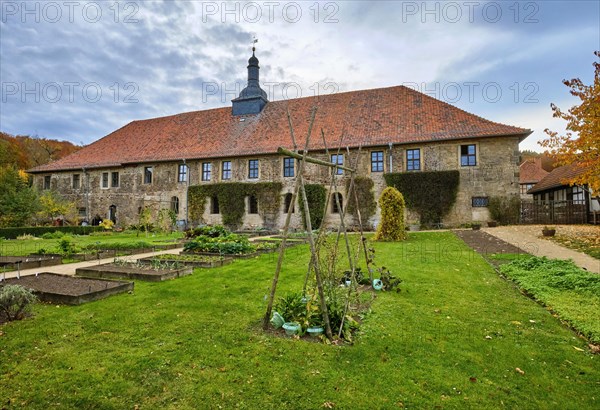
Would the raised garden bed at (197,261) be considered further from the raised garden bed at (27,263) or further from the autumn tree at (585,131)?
the autumn tree at (585,131)

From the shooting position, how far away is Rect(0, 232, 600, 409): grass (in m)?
3.14

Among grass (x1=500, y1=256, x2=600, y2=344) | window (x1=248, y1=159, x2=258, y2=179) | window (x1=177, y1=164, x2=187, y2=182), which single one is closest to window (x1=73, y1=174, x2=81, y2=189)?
window (x1=177, y1=164, x2=187, y2=182)

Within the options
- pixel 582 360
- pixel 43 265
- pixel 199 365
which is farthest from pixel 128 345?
pixel 43 265

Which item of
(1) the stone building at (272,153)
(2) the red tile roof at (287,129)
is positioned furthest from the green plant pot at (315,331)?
(2) the red tile roof at (287,129)

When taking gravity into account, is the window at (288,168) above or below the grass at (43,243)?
above

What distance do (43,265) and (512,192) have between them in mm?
22215

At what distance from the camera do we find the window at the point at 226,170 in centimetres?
2580

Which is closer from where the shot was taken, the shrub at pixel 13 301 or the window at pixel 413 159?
the shrub at pixel 13 301

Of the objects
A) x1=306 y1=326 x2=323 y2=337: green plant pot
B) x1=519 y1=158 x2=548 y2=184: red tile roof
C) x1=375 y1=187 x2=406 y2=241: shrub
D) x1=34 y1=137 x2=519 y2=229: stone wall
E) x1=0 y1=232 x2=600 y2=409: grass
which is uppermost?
x1=519 y1=158 x2=548 y2=184: red tile roof

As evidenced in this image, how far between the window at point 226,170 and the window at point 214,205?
70.0 inches

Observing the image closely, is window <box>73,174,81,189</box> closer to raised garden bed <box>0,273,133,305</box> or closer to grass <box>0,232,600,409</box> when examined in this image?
raised garden bed <box>0,273,133,305</box>

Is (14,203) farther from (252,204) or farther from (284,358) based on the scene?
(284,358)

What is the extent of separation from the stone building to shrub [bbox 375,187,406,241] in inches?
214

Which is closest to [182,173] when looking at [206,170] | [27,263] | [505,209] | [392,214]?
[206,170]
